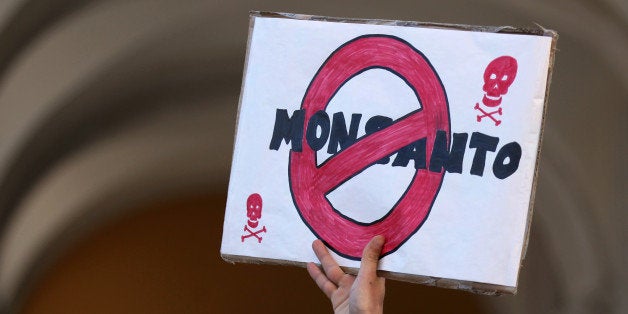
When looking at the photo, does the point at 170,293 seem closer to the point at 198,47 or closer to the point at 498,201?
the point at 198,47

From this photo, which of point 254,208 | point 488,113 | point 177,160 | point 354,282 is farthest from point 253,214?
point 177,160

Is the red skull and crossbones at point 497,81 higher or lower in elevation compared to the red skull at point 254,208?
higher

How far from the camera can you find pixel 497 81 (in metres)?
0.67

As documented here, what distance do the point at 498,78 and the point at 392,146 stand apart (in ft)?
0.38

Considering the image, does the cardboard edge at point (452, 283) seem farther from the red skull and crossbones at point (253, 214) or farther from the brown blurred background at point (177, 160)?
the brown blurred background at point (177, 160)

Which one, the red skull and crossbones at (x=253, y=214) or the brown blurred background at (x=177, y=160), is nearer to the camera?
the red skull and crossbones at (x=253, y=214)

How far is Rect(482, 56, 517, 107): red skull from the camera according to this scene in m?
0.66

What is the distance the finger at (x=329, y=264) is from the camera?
69cm

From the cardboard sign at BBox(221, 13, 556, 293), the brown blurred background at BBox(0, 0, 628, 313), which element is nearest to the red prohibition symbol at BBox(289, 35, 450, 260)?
the cardboard sign at BBox(221, 13, 556, 293)

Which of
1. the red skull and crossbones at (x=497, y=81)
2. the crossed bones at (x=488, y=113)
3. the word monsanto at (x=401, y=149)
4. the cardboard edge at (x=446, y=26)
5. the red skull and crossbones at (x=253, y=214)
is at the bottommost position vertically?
the red skull and crossbones at (x=253, y=214)

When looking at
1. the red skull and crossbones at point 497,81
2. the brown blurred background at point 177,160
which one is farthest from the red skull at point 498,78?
the brown blurred background at point 177,160

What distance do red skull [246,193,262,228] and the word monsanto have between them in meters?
0.05

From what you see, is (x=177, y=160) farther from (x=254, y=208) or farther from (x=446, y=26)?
(x=446, y=26)

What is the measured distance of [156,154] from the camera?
1163 mm
